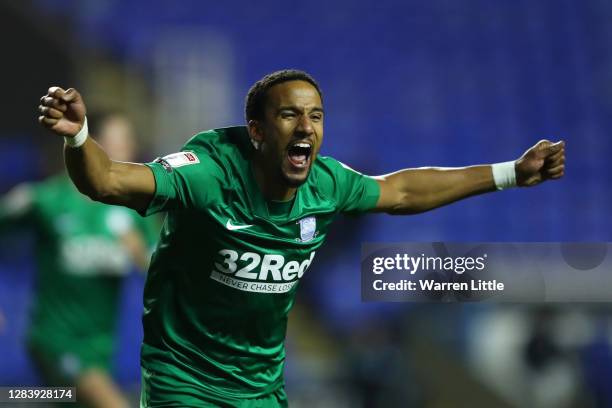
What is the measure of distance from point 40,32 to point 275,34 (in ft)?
5.79

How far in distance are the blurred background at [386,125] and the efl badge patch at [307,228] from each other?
10.1ft

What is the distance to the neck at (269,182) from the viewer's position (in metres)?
3.26

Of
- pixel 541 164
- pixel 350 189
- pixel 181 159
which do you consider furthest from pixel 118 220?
pixel 541 164

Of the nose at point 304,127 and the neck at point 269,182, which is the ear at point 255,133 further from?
the nose at point 304,127

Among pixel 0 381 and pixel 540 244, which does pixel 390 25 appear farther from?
pixel 0 381

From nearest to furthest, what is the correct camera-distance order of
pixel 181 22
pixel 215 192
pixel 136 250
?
pixel 215 192 → pixel 136 250 → pixel 181 22

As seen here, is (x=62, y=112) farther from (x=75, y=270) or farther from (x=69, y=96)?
(x=75, y=270)

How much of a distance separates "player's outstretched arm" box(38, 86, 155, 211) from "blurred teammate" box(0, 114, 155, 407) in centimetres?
311

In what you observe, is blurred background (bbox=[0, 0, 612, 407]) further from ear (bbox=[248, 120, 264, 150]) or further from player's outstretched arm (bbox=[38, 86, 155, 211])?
player's outstretched arm (bbox=[38, 86, 155, 211])

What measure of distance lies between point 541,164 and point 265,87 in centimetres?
121

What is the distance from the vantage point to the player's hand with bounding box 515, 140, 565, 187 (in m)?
3.69

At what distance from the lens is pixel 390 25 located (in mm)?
7168

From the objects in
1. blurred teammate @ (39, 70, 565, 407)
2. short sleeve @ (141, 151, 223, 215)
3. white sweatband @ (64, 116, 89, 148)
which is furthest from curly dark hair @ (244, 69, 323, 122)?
white sweatband @ (64, 116, 89, 148)

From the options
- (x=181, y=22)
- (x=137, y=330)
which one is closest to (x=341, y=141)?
(x=181, y=22)
